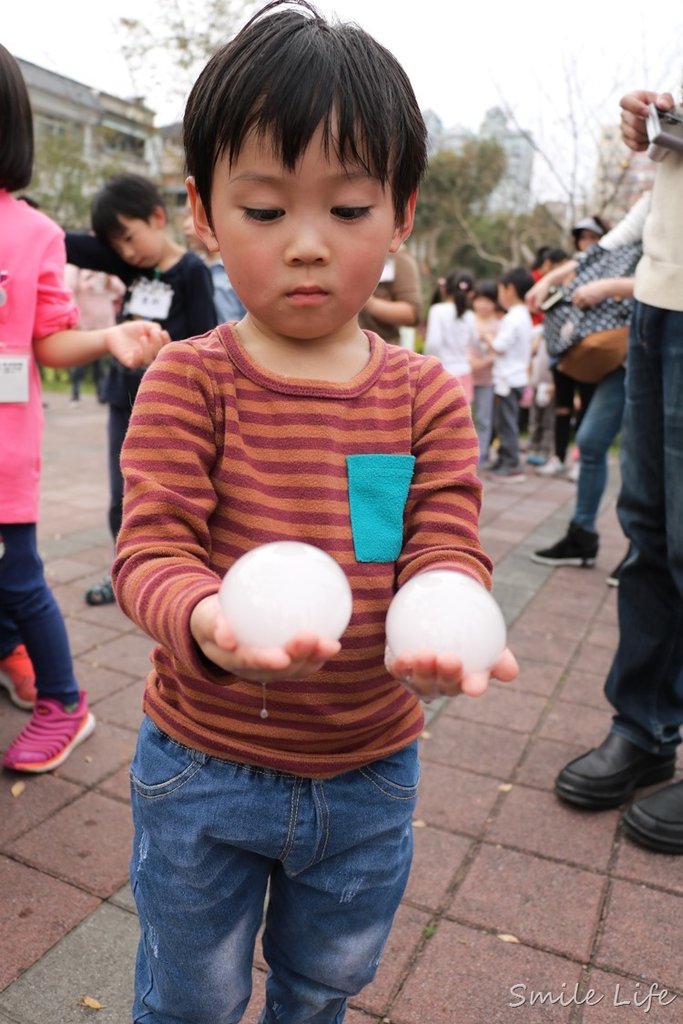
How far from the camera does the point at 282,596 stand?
35.2 inches

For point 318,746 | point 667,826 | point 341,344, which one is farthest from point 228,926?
point 667,826

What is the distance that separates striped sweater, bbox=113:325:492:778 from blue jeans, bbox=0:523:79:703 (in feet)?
4.80

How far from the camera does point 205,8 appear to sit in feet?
45.0

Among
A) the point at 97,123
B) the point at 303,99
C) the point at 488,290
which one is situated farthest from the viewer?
the point at 97,123

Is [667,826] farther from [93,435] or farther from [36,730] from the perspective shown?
[93,435]

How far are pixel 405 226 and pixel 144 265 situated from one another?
268cm

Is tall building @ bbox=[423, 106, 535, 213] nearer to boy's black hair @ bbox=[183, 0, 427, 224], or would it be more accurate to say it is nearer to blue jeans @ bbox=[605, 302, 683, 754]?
blue jeans @ bbox=[605, 302, 683, 754]

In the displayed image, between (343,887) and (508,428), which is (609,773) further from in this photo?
(508,428)

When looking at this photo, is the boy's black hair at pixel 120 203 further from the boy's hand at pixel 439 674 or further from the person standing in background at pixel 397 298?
the boy's hand at pixel 439 674

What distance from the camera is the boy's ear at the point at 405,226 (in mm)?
1271

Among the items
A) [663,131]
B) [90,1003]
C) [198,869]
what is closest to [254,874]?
[198,869]

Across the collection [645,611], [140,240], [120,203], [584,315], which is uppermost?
[120,203]

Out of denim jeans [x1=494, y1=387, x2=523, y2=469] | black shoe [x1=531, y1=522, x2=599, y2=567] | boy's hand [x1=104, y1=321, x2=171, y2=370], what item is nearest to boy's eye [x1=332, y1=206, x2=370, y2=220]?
boy's hand [x1=104, y1=321, x2=171, y2=370]

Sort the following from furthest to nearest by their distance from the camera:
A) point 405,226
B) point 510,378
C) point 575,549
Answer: point 510,378 → point 575,549 → point 405,226
